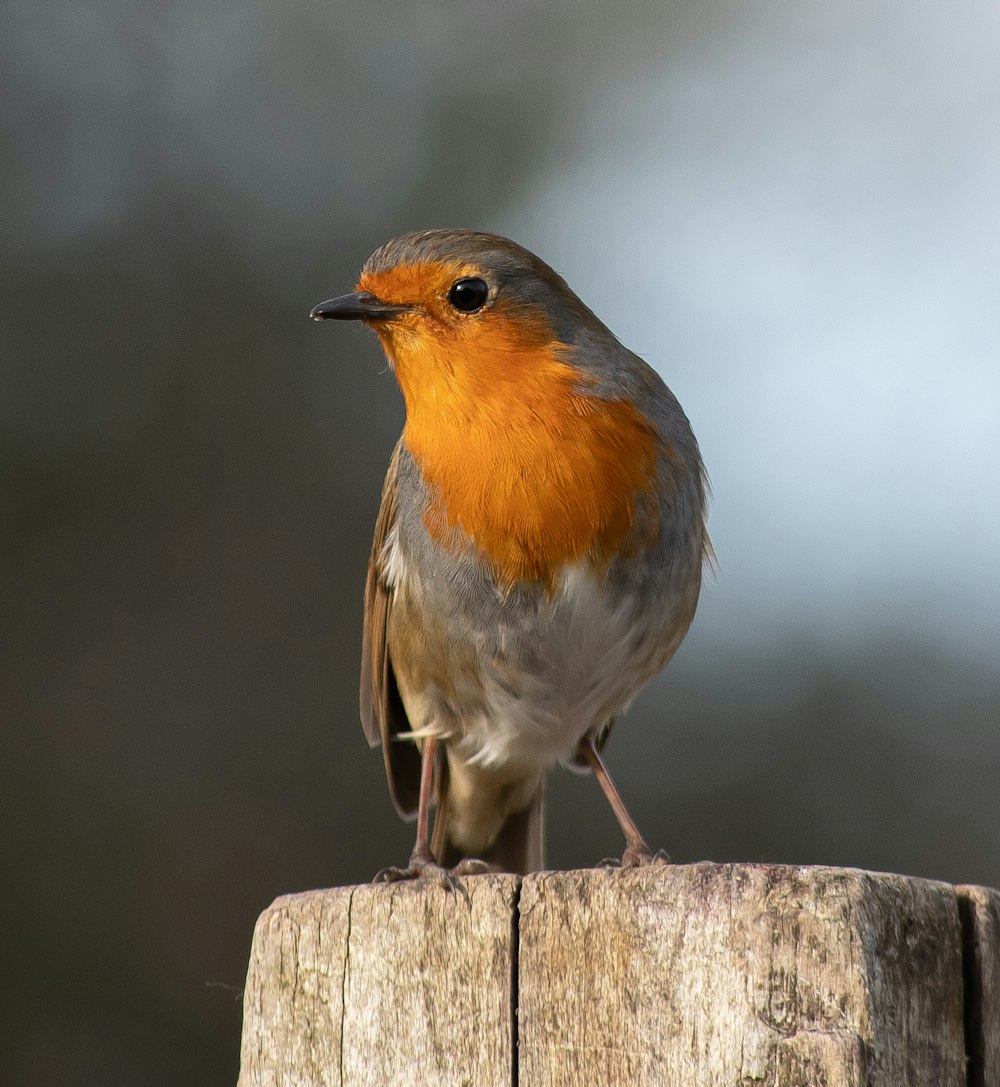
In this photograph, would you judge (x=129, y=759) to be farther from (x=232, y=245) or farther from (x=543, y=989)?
(x=543, y=989)

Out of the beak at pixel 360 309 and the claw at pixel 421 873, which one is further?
the beak at pixel 360 309

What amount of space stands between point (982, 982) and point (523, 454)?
1337 millimetres

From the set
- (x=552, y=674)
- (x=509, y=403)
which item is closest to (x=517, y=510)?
(x=509, y=403)

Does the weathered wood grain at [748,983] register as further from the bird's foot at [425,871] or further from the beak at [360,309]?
the beak at [360,309]

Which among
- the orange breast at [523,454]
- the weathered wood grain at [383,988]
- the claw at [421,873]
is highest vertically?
the orange breast at [523,454]

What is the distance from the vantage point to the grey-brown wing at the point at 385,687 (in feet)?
10.4

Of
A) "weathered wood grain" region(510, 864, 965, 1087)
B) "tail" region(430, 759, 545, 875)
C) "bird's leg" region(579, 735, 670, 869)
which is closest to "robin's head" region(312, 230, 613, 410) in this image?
"bird's leg" region(579, 735, 670, 869)

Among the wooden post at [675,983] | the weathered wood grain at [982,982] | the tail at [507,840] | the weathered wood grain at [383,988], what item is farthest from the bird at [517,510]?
the weathered wood grain at [982,982]

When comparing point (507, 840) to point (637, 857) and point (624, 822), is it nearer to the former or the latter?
point (624, 822)

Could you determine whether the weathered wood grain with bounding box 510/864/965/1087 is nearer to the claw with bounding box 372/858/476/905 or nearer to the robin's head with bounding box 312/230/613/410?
the claw with bounding box 372/858/476/905

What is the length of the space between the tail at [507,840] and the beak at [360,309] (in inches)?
48.2

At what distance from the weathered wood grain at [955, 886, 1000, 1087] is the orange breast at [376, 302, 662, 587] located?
115 cm

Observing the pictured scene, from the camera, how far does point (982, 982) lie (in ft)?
5.35

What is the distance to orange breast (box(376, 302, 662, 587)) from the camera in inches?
103
